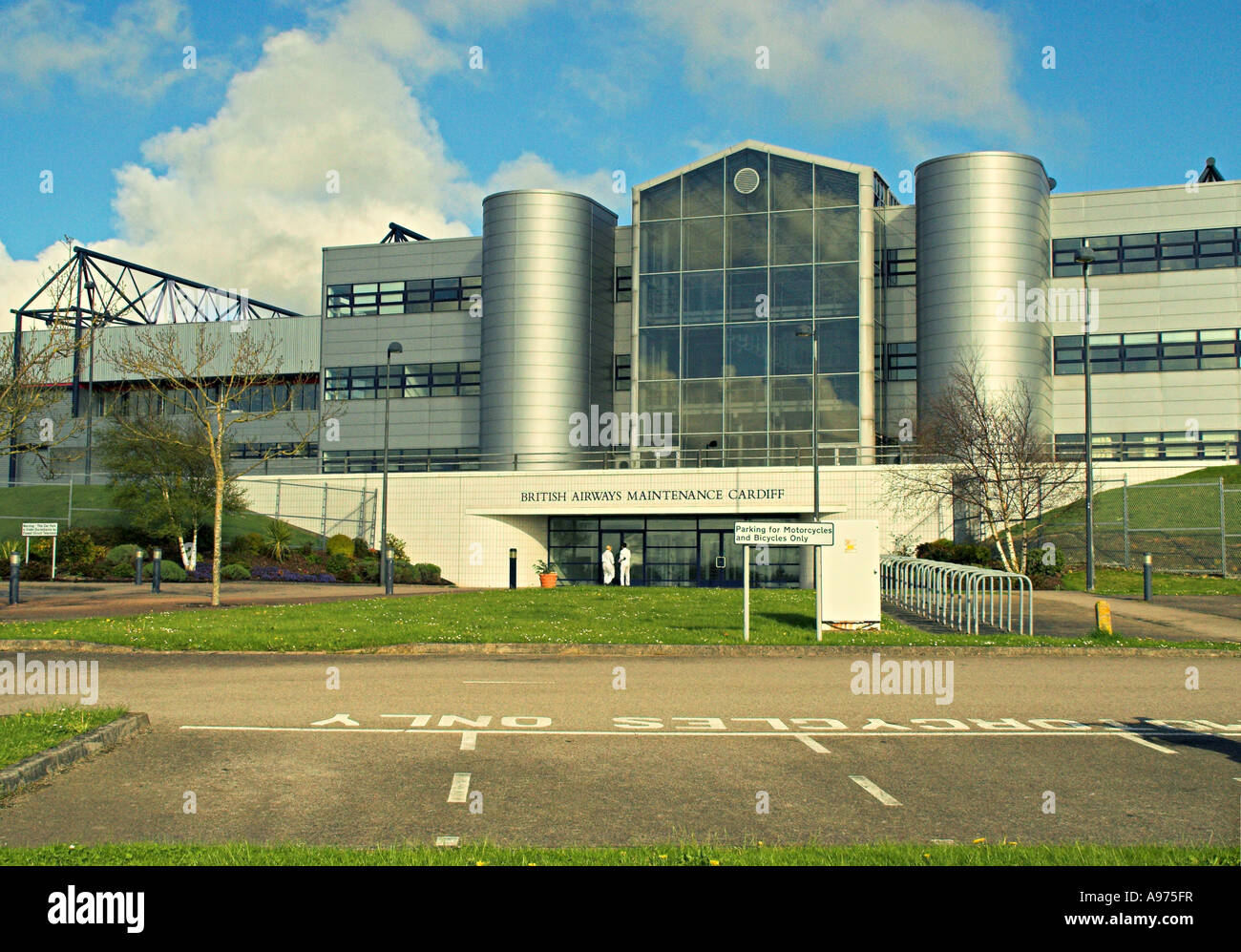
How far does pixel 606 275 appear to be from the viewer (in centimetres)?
5284

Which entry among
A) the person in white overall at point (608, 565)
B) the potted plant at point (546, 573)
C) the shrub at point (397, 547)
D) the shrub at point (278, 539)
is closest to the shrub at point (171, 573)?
the shrub at point (278, 539)

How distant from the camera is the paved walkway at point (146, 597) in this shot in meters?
22.6

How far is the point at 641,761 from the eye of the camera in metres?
8.59

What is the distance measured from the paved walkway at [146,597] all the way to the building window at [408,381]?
19071 millimetres

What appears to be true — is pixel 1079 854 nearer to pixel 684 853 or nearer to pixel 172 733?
pixel 684 853

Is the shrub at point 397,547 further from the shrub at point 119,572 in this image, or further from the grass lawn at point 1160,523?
the grass lawn at point 1160,523

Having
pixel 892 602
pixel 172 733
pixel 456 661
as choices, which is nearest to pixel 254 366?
pixel 456 661

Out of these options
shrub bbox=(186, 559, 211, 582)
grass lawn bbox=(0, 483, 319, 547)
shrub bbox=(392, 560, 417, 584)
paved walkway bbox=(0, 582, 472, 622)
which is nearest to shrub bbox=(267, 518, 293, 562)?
grass lawn bbox=(0, 483, 319, 547)

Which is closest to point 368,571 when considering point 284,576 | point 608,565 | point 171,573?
point 284,576

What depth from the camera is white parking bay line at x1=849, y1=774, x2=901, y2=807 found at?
23.5 ft

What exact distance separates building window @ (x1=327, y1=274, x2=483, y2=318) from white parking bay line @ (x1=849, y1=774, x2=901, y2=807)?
47.9 meters

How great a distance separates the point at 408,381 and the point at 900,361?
973 inches

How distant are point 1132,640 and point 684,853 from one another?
14.5 m

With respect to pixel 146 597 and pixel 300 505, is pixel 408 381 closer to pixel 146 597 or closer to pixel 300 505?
pixel 300 505
